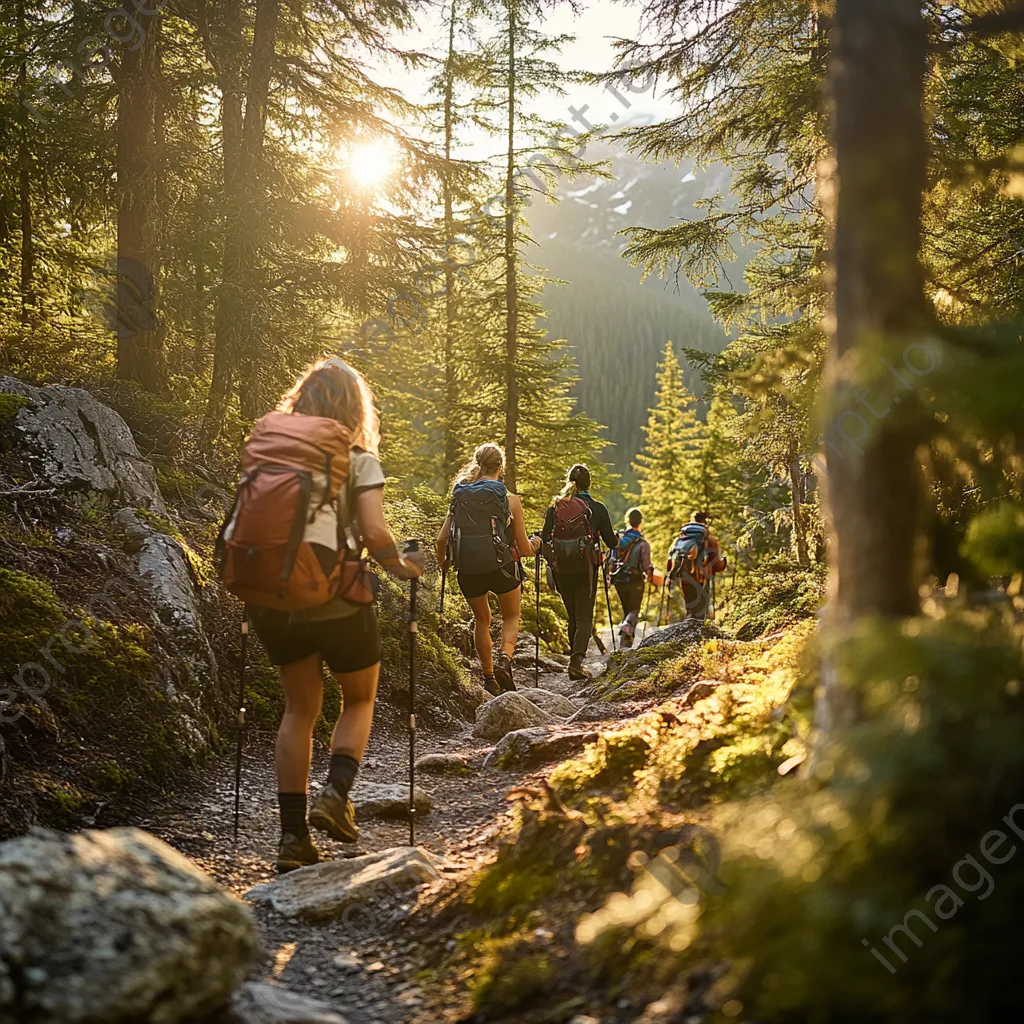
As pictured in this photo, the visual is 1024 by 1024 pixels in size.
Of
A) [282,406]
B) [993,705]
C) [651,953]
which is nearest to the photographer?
[993,705]

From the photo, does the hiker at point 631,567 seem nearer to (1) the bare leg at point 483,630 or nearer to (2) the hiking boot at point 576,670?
(2) the hiking boot at point 576,670

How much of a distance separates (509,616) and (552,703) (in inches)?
39.1

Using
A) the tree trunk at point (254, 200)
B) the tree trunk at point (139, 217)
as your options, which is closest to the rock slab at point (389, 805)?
the tree trunk at point (254, 200)

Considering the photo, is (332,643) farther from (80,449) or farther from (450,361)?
(450,361)

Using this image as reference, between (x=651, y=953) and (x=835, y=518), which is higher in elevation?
(x=835, y=518)

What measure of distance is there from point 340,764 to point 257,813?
152 cm

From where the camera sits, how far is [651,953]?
2471mm

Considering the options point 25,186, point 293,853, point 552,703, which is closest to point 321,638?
point 293,853

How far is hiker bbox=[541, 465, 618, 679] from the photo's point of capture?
394 inches

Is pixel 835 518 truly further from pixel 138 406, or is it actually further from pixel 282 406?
pixel 138 406

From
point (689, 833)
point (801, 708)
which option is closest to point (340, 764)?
point (689, 833)

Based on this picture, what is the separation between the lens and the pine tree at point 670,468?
4050 centimetres

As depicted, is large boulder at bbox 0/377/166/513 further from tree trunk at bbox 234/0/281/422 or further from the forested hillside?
tree trunk at bbox 234/0/281/422

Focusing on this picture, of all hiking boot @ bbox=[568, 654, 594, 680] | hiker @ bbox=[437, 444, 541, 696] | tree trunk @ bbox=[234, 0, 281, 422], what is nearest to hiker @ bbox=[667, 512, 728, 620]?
hiking boot @ bbox=[568, 654, 594, 680]
